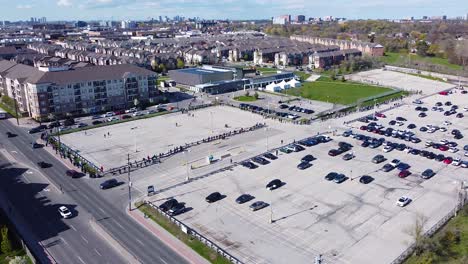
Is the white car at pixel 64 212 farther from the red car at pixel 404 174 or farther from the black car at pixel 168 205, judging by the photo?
the red car at pixel 404 174

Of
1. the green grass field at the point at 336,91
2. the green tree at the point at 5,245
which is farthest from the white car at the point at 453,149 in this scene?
the green tree at the point at 5,245

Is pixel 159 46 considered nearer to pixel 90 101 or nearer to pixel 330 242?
pixel 90 101

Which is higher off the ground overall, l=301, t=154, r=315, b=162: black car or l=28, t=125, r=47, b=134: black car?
l=28, t=125, r=47, b=134: black car

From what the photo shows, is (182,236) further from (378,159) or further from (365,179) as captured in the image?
(378,159)

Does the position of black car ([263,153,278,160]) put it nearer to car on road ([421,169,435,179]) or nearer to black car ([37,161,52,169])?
car on road ([421,169,435,179])

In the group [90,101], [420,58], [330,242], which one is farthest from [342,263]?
[420,58]

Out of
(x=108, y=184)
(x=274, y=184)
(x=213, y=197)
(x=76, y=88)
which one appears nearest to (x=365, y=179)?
(x=274, y=184)

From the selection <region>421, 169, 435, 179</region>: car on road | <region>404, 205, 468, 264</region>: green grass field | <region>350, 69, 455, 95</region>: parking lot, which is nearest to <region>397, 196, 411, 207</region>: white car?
<region>404, 205, 468, 264</region>: green grass field
